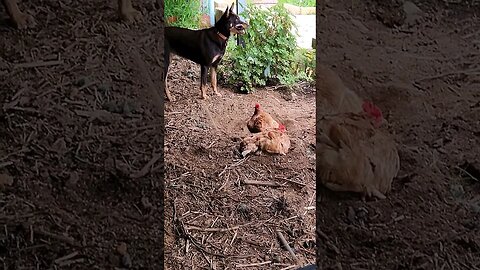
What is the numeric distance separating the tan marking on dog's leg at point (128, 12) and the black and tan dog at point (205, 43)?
1.85 ft

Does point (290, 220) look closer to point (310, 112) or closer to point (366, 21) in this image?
point (310, 112)

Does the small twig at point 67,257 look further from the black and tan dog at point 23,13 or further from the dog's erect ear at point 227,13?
the dog's erect ear at point 227,13

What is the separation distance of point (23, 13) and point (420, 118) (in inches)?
24.1

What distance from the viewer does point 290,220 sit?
1.54 m

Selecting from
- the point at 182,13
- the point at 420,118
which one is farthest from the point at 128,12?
the point at 182,13

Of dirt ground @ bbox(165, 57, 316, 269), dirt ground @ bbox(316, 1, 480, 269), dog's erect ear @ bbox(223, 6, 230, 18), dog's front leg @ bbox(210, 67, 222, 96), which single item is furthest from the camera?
dog's front leg @ bbox(210, 67, 222, 96)

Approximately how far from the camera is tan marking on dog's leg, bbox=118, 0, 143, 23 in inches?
35.1

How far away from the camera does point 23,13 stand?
885 mm

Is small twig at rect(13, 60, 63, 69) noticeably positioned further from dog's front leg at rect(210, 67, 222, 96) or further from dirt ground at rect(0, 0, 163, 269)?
dog's front leg at rect(210, 67, 222, 96)

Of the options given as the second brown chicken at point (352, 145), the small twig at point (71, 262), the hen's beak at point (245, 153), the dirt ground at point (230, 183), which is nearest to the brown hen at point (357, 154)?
the second brown chicken at point (352, 145)

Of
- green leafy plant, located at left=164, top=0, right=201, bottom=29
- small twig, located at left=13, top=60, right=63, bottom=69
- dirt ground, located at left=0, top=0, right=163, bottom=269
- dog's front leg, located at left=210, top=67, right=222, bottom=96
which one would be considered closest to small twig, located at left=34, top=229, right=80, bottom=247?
dirt ground, located at left=0, top=0, right=163, bottom=269

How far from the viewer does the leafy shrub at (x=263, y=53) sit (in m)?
1.72

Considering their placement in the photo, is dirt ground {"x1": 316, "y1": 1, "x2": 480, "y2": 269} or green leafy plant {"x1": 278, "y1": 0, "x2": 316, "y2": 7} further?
green leafy plant {"x1": 278, "y1": 0, "x2": 316, "y2": 7}

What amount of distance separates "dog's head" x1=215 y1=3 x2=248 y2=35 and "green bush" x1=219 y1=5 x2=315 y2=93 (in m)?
0.04
